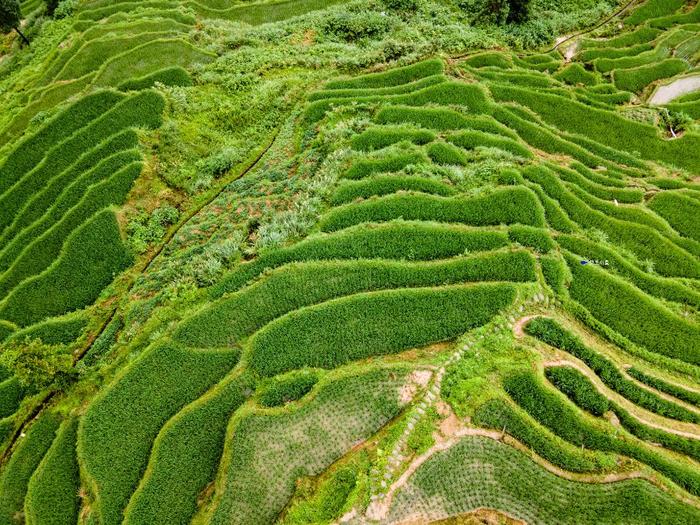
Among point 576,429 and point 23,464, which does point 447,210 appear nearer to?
point 576,429

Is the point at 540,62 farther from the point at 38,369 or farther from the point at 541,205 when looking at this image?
the point at 38,369

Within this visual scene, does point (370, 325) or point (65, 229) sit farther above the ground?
point (65, 229)

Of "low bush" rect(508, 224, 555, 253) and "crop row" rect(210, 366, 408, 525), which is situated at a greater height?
"low bush" rect(508, 224, 555, 253)

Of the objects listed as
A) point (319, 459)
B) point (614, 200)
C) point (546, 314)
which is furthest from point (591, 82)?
point (319, 459)

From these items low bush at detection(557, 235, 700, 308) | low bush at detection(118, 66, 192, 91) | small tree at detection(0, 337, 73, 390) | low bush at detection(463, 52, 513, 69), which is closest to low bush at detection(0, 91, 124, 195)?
low bush at detection(118, 66, 192, 91)

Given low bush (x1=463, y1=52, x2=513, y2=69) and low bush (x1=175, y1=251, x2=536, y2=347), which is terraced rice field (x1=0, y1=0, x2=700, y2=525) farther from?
low bush (x1=463, y1=52, x2=513, y2=69)

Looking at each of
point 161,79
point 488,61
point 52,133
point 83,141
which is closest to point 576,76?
point 488,61
